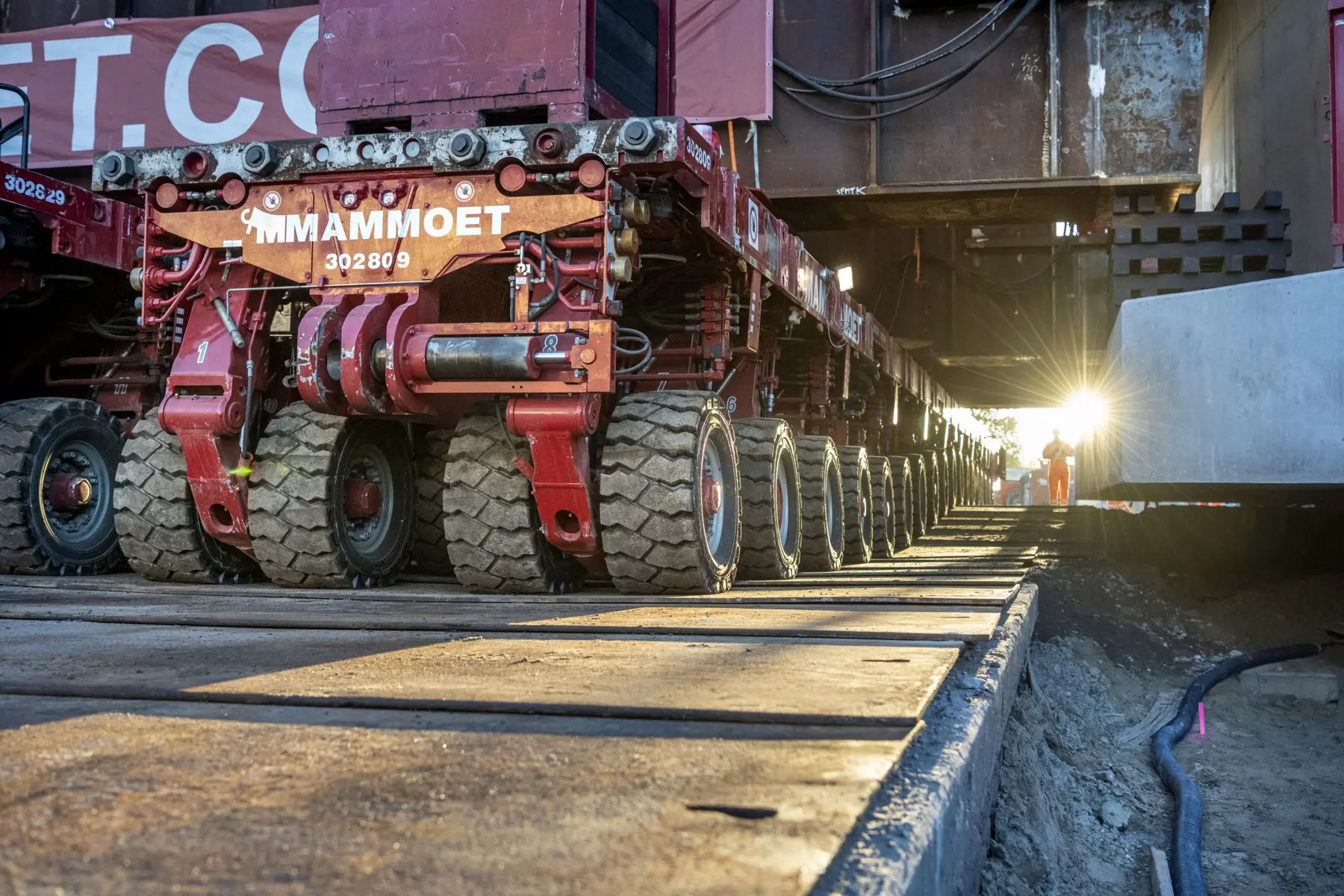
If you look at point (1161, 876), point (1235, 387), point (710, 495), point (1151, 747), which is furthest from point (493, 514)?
point (1235, 387)

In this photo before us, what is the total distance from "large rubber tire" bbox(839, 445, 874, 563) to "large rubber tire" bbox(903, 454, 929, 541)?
12.1 feet

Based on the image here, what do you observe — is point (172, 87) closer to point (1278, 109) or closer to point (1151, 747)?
point (1278, 109)

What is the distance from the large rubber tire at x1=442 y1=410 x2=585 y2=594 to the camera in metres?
5.05

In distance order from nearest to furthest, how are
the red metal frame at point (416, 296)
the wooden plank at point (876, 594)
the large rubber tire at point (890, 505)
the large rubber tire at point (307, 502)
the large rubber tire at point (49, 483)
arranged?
the wooden plank at point (876, 594) < the red metal frame at point (416, 296) < the large rubber tire at point (307, 502) < the large rubber tire at point (49, 483) < the large rubber tire at point (890, 505)

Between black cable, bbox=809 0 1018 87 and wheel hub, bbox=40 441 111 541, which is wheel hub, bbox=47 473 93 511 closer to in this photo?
wheel hub, bbox=40 441 111 541

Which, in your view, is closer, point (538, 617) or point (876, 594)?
point (538, 617)

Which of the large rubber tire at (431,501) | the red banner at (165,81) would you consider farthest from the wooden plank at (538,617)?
the red banner at (165,81)

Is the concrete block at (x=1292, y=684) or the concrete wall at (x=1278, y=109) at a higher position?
the concrete wall at (x=1278, y=109)

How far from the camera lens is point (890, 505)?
10.7m

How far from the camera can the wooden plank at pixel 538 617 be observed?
11.1 feet

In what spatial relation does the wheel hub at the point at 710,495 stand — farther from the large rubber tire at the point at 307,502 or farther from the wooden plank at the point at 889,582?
the large rubber tire at the point at 307,502

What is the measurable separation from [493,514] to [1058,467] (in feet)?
Result: 87.5

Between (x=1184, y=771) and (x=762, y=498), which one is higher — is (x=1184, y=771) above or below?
below

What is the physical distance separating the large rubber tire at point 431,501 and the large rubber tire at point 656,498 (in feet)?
4.40
